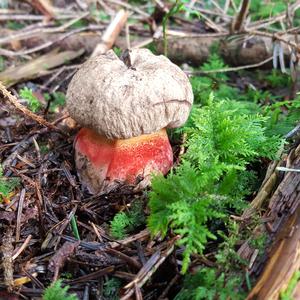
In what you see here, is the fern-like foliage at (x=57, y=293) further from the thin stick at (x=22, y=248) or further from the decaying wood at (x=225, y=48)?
the decaying wood at (x=225, y=48)

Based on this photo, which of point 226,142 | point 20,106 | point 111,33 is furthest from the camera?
point 111,33

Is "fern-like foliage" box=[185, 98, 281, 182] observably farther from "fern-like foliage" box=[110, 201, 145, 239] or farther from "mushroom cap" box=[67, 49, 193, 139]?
"fern-like foliage" box=[110, 201, 145, 239]

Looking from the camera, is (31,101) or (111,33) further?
(111,33)

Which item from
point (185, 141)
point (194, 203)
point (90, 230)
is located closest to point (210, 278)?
point (194, 203)

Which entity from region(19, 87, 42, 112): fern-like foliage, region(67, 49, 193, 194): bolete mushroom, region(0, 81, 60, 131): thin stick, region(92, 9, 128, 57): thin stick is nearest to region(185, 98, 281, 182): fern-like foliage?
region(67, 49, 193, 194): bolete mushroom

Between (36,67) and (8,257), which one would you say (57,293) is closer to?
(8,257)

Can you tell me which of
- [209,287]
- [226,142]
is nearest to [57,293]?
[209,287]

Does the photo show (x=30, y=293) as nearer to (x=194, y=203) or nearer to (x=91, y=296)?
(x=91, y=296)
